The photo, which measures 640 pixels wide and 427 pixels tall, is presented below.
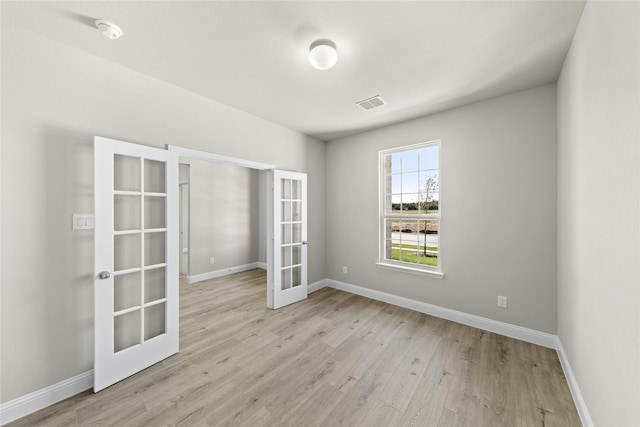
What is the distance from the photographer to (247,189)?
19.2 ft

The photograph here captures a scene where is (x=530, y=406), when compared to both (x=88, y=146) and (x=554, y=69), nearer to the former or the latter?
(x=554, y=69)

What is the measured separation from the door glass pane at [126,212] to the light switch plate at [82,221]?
15 cm

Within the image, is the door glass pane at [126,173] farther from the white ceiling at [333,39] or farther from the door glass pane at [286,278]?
the door glass pane at [286,278]

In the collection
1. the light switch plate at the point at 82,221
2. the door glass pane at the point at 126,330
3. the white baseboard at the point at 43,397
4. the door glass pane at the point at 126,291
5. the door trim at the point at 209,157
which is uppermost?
the door trim at the point at 209,157

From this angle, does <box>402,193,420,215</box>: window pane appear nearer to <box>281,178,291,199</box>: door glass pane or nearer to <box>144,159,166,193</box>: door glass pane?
<box>281,178,291,199</box>: door glass pane

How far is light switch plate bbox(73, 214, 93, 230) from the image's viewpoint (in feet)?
6.25

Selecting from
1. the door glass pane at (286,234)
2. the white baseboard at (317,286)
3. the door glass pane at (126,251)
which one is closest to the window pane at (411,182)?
the door glass pane at (286,234)

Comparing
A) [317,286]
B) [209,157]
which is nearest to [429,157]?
[317,286]

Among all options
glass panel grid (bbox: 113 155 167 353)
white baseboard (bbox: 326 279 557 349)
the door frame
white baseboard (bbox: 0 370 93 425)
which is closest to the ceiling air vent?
the door frame

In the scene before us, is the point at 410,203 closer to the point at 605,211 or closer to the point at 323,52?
the point at 605,211

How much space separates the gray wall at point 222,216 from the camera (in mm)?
4859

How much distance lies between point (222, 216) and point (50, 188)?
3551 mm

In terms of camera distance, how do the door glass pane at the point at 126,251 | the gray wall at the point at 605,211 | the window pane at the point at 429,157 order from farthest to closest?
the window pane at the point at 429,157 → the door glass pane at the point at 126,251 → the gray wall at the point at 605,211

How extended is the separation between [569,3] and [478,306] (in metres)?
2.82
